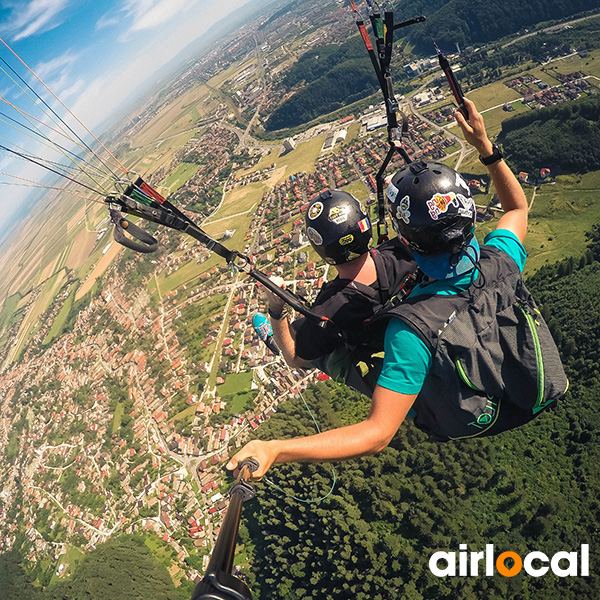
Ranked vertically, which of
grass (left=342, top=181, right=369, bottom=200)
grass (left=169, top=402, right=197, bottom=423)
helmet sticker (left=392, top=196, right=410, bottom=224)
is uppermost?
helmet sticker (left=392, top=196, right=410, bottom=224)

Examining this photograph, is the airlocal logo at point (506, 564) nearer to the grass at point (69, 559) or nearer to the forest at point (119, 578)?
the forest at point (119, 578)

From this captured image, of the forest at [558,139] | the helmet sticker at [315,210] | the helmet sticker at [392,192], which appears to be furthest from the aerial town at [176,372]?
the helmet sticker at [392,192]

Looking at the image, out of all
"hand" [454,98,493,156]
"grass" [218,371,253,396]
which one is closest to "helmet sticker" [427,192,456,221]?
"hand" [454,98,493,156]

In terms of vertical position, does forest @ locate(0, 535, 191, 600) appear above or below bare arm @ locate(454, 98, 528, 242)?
below

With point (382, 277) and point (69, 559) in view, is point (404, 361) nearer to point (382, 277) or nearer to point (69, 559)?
point (382, 277)

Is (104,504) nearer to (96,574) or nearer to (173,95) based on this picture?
(96,574)

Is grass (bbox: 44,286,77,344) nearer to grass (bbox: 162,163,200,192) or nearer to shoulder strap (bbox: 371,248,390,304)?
grass (bbox: 162,163,200,192)
